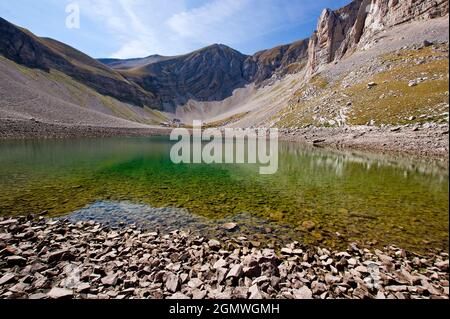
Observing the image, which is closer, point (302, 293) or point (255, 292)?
point (255, 292)

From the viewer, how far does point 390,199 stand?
1769 centimetres

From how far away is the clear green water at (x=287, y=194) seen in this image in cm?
1291

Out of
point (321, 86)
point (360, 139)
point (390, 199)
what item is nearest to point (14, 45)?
point (321, 86)

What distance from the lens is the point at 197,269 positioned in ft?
29.0

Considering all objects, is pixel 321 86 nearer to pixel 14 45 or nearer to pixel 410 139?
pixel 410 139

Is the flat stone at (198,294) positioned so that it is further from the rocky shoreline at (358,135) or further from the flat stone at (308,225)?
the rocky shoreline at (358,135)

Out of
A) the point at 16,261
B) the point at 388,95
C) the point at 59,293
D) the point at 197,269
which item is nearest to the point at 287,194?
the point at 197,269

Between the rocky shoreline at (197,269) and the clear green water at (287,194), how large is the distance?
6.49ft

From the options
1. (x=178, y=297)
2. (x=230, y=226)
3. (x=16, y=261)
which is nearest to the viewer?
(x=178, y=297)

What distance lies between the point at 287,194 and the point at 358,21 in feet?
552

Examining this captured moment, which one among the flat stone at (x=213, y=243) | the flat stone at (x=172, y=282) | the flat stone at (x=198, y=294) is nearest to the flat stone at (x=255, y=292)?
the flat stone at (x=198, y=294)

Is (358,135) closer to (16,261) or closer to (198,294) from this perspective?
(198,294)

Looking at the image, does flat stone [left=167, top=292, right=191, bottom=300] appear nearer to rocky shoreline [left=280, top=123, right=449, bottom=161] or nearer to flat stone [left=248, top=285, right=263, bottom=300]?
flat stone [left=248, top=285, right=263, bottom=300]
